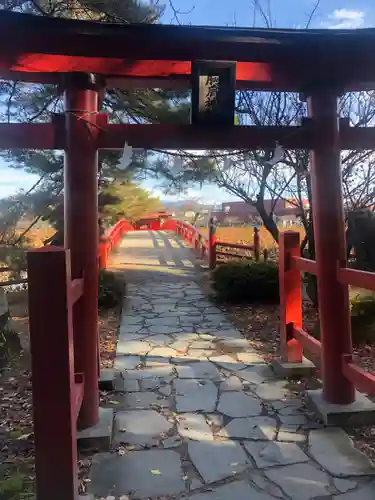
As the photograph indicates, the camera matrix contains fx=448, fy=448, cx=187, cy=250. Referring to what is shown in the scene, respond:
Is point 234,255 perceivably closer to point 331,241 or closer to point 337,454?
point 331,241

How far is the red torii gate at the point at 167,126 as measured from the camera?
120 inches

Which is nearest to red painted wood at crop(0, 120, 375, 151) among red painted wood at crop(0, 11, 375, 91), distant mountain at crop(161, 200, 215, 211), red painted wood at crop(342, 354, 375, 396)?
red painted wood at crop(0, 11, 375, 91)

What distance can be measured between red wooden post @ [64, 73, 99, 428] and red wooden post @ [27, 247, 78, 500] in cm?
88

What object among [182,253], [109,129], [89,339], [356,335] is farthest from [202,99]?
[182,253]

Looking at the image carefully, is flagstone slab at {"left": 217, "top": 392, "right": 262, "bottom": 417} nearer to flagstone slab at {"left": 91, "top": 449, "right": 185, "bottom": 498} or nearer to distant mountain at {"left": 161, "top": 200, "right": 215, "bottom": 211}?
flagstone slab at {"left": 91, "top": 449, "right": 185, "bottom": 498}

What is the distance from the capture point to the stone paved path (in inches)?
105

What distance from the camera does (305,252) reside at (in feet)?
24.5

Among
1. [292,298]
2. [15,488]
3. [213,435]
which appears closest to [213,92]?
[292,298]

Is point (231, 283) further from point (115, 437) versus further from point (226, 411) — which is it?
point (115, 437)

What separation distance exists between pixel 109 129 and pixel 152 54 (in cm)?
61

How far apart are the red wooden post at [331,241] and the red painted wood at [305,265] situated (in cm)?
29

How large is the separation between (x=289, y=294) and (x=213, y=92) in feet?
7.44

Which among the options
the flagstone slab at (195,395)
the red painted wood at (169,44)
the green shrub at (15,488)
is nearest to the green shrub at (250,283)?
the flagstone slab at (195,395)

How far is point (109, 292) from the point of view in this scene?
7.80 meters
